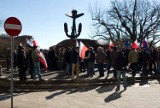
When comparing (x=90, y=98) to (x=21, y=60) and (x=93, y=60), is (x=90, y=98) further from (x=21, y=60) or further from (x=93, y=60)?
(x=93, y=60)

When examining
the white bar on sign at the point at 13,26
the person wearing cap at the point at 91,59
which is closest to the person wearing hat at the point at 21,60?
the person wearing cap at the point at 91,59

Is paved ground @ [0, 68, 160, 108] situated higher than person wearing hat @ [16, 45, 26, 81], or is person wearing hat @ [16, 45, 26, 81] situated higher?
person wearing hat @ [16, 45, 26, 81]

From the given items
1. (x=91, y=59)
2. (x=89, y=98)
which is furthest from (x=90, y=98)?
(x=91, y=59)

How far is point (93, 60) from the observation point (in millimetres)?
21328

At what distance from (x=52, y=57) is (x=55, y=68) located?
3.57ft

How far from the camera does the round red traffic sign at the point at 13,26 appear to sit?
1138 cm

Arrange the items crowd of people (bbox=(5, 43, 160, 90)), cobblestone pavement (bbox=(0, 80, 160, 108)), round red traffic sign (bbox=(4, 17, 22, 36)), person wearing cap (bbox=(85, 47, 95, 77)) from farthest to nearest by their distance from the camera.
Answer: person wearing cap (bbox=(85, 47, 95, 77)) < crowd of people (bbox=(5, 43, 160, 90)) < cobblestone pavement (bbox=(0, 80, 160, 108)) < round red traffic sign (bbox=(4, 17, 22, 36))

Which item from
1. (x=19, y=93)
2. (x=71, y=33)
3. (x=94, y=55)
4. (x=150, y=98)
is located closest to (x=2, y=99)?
(x=19, y=93)

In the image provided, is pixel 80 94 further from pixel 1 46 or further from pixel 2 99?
pixel 1 46

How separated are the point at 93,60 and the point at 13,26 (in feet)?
33.9

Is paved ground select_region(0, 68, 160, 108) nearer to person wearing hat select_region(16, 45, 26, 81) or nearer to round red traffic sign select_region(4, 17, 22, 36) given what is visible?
person wearing hat select_region(16, 45, 26, 81)

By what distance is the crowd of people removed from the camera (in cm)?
1716

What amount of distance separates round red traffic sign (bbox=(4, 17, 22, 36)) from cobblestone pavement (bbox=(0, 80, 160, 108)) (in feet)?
7.77

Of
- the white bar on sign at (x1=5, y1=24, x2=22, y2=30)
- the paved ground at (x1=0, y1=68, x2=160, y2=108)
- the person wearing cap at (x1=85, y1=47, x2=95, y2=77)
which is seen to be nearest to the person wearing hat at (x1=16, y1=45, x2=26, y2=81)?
the paved ground at (x1=0, y1=68, x2=160, y2=108)
